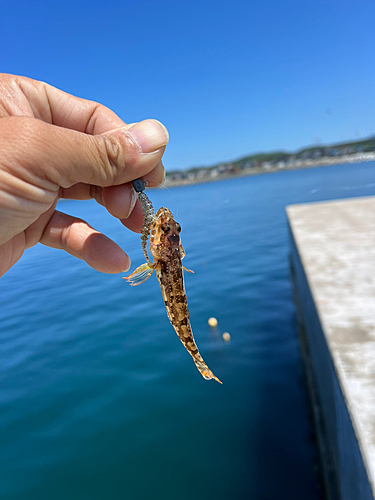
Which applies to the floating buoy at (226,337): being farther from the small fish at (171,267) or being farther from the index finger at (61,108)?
the index finger at (61,108)

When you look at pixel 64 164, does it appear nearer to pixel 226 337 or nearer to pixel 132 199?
pixel 132 199

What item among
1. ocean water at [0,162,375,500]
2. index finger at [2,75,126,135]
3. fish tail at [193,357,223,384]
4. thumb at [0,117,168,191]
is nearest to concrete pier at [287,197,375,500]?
ocean water at [0,162,375,500]

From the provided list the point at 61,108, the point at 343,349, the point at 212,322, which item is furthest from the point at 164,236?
the point at 212,322

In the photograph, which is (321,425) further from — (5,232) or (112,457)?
(5,232)

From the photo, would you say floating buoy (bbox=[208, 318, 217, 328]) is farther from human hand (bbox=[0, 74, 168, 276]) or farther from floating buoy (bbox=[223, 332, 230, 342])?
human hand (bbox=[0, 74, 168, 276])

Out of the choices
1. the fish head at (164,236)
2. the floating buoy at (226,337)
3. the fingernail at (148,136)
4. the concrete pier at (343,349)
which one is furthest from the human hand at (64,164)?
the floating buoy at (226,337)
